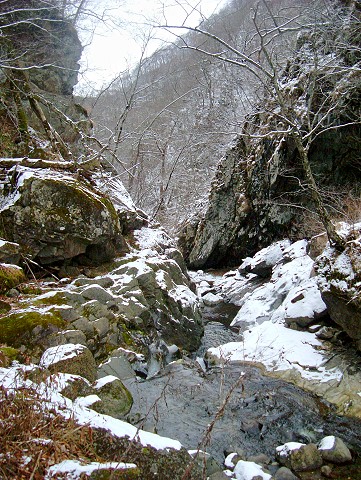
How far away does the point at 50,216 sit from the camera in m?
6.85

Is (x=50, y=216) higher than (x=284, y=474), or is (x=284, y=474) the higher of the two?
(x=50, y=216)

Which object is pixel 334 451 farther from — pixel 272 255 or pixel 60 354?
A: pixel 272 255

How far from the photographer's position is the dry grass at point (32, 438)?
2.02m

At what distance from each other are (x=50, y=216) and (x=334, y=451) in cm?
623

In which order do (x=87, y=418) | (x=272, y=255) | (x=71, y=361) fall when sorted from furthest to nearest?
(x=272, y=255)
(x=71, y=361)
(x=87, y=418)

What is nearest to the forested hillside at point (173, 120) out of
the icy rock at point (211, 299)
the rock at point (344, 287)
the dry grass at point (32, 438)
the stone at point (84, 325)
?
the icy rock at point (211, 299)

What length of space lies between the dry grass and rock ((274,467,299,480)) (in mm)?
2329

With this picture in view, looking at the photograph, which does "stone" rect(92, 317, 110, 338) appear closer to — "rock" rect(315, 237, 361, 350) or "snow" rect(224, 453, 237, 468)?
"snow" rect(224, 453, 237, 468)

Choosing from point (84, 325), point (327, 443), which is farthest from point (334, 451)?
point (84, 325)

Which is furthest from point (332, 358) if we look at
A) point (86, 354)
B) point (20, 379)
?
point (20, 379)

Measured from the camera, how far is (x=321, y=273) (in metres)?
6.59

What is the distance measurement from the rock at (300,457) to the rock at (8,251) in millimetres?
5466

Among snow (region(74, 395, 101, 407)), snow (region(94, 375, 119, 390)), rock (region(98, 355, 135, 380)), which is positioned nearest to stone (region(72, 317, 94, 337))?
rock (region(98, 355, 135, 380))

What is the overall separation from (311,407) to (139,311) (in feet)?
12.1
